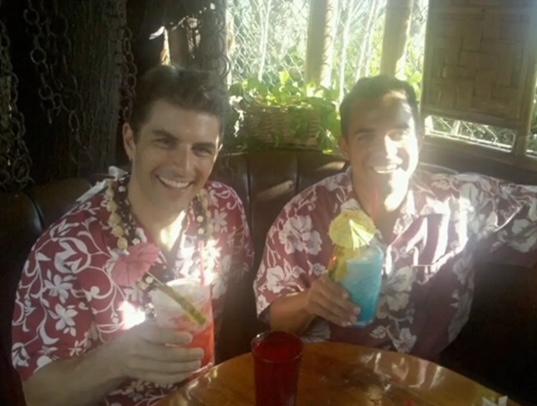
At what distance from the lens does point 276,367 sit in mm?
1088

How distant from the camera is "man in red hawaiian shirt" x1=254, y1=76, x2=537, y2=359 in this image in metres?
1.81

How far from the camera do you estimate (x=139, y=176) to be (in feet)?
5.27

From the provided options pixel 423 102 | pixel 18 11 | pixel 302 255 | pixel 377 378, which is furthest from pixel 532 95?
pixel 18 11

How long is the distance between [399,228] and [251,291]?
1.80 feet

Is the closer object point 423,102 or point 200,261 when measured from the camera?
point 200,261

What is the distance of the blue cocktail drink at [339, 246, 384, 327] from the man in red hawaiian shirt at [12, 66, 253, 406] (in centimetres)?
45

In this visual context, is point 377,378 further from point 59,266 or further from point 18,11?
point 18,11

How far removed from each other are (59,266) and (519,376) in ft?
5.07

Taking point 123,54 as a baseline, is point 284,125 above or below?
below

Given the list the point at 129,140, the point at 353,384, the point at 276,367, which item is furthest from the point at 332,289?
the point at 129,140

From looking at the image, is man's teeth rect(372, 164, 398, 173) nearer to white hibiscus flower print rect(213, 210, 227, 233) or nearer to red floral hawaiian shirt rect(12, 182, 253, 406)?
white hibiscus flower print rect(213, 210, 227, 233)

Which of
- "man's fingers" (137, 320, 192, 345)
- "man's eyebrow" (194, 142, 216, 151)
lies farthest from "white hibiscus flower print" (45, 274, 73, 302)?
"man's eyebrow" (194, 142, 216, 151)

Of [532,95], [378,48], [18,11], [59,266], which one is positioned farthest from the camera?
[378,48]

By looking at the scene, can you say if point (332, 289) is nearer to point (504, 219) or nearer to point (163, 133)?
point (163, 133)
